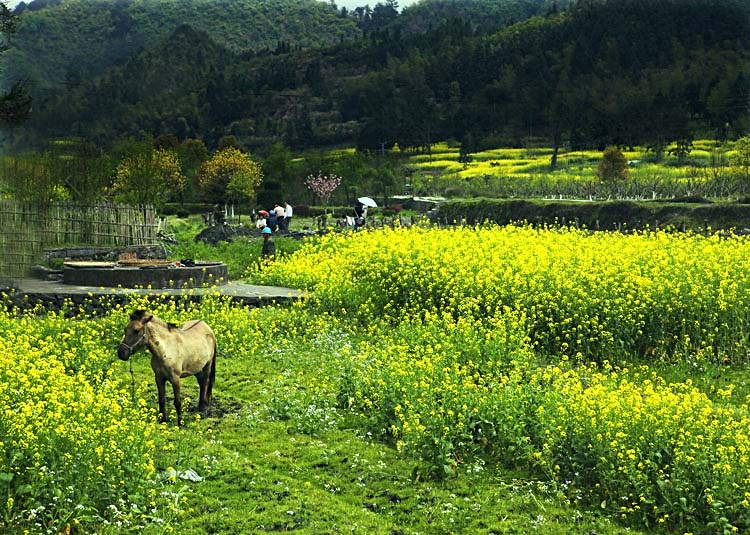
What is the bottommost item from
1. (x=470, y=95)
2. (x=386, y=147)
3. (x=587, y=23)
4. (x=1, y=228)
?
(x=1, y=228)

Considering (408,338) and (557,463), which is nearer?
(557,463)

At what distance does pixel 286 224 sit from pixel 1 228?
1561 cm

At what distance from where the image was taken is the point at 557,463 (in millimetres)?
7715

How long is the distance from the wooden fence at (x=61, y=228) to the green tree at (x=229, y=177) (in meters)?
28.4

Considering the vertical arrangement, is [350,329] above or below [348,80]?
below

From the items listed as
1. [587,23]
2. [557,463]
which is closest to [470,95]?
[587,23]

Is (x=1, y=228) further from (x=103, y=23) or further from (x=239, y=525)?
(x=103, y=23)

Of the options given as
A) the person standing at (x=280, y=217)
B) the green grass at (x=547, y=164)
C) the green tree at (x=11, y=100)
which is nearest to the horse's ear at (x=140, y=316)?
the green tree at (x=11, y=100)

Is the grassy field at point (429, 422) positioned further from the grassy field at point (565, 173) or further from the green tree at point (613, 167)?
the green tree at point (613, 167)

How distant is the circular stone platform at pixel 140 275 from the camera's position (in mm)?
16984

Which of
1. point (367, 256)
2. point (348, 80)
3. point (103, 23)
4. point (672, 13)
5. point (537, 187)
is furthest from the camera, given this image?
point (103, 23)

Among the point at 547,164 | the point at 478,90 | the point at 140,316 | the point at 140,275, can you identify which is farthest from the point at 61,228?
the point at 478,90

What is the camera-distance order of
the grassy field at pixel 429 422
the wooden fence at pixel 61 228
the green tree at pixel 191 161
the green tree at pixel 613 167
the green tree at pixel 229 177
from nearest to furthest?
the grassy field at pixel 429 422 < the wooden fence at pixel 61 228 < the green tree at pixel 229 177 < the green tree at pixel 613 167 < the green tree at pixel 191 161

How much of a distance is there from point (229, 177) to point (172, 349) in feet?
164
